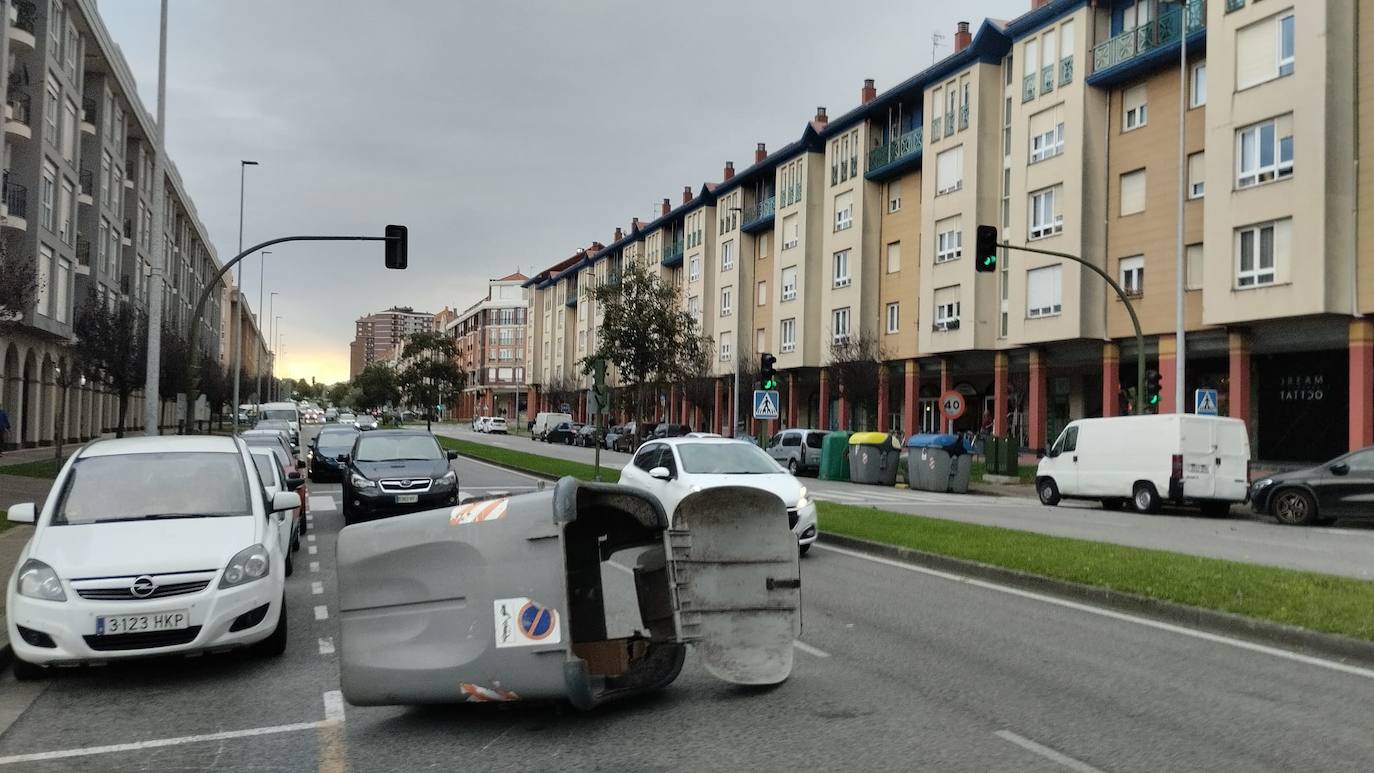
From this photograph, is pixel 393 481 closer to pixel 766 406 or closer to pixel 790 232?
pixel 766 406

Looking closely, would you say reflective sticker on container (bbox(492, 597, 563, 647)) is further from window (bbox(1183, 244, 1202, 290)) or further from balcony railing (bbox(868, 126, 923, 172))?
A: balcony railing (bbox(868, 126, 923, 172))

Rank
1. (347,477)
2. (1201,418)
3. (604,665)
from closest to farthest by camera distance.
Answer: (604,665) → (347,477) → (1201,418)

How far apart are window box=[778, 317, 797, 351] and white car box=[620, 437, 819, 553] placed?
3910 cm

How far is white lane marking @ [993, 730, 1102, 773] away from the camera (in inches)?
194

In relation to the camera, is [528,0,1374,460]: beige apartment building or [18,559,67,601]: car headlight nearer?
[18,559,67,601]: car headlight

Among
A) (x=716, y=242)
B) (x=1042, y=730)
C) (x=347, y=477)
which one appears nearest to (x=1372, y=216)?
(x=347, y=477)

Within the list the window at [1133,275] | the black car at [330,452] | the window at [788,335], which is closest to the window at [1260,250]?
the window at [1133,275]

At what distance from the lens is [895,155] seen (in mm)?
46500

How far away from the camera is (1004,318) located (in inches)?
1543

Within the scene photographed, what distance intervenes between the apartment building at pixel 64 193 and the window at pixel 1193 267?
1085 inches

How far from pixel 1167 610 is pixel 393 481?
433 inches

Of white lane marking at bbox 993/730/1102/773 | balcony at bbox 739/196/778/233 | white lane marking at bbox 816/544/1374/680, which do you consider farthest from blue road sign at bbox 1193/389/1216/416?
balcony at bbox 739/196/778/233

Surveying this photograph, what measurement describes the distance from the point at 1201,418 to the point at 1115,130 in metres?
16.4

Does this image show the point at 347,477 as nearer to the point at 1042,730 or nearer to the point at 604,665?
the point at 604,665
